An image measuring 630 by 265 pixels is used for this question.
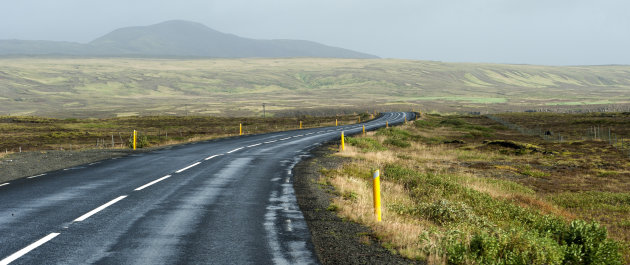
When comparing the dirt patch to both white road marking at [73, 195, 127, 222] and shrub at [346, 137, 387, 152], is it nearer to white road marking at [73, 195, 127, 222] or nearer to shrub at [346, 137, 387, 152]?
white road marking at [73, 195, 127, 222]

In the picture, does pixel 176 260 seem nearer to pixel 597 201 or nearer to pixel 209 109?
pixel 597 201

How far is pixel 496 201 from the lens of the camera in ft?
51.3

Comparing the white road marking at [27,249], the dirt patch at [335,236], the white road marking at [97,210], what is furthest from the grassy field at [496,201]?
the white road marking at [27,249]

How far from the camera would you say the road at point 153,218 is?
7.80 m

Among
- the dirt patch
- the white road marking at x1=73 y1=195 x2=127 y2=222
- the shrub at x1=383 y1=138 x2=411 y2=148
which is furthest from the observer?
the shrub at x1=383 y1=138 x2=411 y2=148

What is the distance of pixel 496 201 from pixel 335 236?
8.18m

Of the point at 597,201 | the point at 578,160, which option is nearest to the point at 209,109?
the point at 578,160

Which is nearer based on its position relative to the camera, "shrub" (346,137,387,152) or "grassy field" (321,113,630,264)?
"grassy field" (321,113,630,264)

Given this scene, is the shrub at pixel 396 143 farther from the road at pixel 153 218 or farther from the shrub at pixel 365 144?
the road at pixel 153 218

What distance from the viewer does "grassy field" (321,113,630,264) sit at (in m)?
7.99

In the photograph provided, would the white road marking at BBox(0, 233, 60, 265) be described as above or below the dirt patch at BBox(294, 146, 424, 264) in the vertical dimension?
above

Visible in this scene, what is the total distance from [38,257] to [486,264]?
20.3ft

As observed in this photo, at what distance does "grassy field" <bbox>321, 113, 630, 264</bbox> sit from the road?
177 centimetres

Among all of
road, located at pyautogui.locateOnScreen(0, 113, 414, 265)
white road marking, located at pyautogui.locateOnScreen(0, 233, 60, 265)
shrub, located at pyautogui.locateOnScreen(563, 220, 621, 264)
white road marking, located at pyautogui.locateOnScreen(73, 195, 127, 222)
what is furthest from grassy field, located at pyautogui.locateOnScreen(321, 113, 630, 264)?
white road marking, located at pyautogui.locateOnScreen(0, 233, 60, 265)
